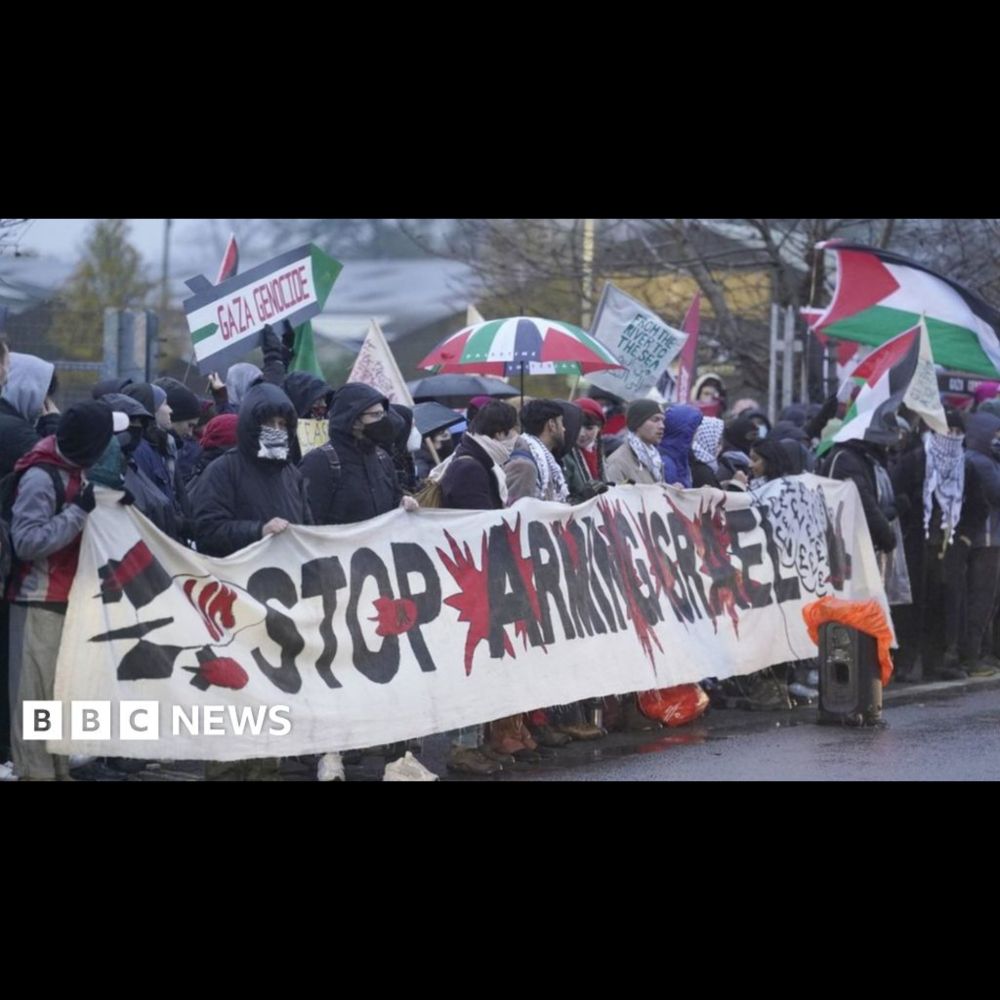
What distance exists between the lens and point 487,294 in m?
33.2

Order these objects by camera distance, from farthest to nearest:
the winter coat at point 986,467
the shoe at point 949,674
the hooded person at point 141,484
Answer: the winter coat at point 986,467
the shoe at point 949,674
the hooded person at point 141,484

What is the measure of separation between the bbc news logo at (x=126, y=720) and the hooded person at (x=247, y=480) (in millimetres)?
939

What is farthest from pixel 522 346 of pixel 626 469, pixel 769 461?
pixel 769 461

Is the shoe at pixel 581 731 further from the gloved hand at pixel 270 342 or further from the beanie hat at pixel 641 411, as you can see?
the gloved hand at pixel 270 342

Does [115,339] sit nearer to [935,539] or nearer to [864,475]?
[864,475]

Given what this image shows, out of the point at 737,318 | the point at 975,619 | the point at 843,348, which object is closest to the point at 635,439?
the point at 975,619

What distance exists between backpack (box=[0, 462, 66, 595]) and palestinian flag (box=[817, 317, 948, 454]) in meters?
7.39

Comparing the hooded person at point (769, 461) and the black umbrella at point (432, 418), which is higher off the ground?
the black umbrella at point (432, 418)

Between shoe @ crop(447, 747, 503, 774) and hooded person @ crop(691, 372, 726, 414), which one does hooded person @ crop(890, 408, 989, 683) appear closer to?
hooded person @ crop(691, 372, 726, 414)

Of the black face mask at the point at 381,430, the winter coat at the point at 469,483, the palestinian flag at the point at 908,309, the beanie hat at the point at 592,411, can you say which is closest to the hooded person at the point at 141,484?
the black face mask at the point at 381,430

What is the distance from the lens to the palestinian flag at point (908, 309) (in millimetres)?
15578

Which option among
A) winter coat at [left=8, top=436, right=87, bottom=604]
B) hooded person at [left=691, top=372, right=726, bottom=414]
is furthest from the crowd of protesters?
hooded person at [left=691, top=372, right=726, bottom=414]

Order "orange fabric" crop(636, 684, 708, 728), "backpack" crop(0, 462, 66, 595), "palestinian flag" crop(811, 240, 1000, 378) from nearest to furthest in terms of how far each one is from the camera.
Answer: "backpack" crop(0, 462, 66, 595), "orange fabric" crop(636, 684, 708, 728), "palestinian flag" crop(811, 240, 1000, 378)

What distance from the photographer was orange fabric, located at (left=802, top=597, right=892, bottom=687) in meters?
11.9
